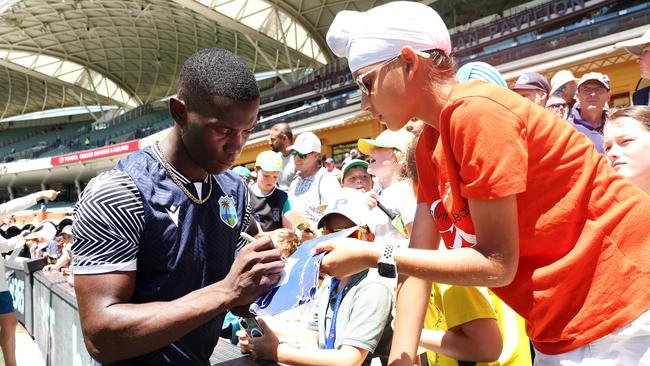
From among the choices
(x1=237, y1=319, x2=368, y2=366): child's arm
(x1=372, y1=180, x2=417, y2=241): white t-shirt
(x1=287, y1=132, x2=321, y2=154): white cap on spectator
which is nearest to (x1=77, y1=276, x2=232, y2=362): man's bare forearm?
(x1=237, y1=319, x2=368, y2=366): child's arm

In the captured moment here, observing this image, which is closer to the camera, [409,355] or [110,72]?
[409,355]

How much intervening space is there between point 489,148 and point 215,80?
32.1 inches

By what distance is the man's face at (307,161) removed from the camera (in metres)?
5.68

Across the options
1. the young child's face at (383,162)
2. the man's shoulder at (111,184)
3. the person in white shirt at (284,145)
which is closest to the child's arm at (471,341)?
the man's shoulder at (111,184)

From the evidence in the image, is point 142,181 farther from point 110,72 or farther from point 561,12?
Result: point 110,72

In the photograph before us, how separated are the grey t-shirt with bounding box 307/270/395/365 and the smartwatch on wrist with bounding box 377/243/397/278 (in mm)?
1026

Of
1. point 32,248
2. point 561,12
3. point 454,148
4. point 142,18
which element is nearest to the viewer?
point 454,148

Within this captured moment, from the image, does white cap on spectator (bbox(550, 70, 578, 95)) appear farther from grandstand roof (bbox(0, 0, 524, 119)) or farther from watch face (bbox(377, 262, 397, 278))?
grandstand roof (bbox(0, 0, 524, 119))

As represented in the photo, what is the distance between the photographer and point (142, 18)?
37344 mm

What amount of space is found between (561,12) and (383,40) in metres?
17.5

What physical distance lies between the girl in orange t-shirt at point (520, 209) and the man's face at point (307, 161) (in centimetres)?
415

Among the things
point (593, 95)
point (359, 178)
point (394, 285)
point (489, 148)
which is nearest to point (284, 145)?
point (359, 178)

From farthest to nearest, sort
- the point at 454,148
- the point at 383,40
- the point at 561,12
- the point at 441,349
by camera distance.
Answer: the point at 561,12
the point at 441,349
the point at 383,40
the point at 454,148

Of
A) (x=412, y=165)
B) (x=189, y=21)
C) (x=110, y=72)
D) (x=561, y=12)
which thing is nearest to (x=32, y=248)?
(x=412, y=165)
